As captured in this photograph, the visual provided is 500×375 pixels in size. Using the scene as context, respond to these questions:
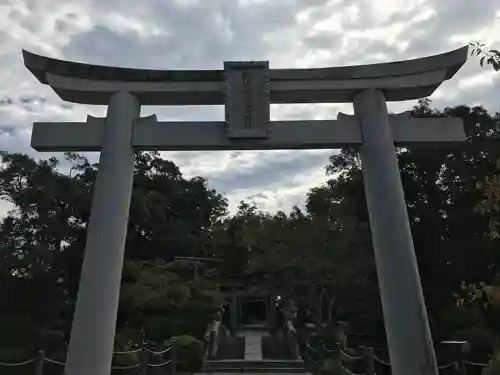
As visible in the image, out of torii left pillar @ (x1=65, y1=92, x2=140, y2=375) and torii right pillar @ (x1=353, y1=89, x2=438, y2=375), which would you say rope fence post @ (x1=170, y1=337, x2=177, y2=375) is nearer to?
torii left pillar @ (x1=65, y1=92, x2=140, y2=375)

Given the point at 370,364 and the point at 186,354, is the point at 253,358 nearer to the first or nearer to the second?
the point at 186,354

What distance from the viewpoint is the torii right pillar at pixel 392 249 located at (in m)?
5.52

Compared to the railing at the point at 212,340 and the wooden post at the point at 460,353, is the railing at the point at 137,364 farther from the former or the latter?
the wooden post at the point at 460,353

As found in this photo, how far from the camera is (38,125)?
6.30 metres

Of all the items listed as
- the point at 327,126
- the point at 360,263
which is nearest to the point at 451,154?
the point at 360,263

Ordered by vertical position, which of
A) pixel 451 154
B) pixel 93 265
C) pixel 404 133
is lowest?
pixel 93 265

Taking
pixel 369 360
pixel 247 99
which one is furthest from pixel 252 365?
pixel 247 99

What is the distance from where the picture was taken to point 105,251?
5723mm

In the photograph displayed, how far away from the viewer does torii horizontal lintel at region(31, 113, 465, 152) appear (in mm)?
6246

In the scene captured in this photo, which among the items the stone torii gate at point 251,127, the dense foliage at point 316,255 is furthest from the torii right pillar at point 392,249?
the dense foliage at point 316,255

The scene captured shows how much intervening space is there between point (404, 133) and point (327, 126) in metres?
1.03

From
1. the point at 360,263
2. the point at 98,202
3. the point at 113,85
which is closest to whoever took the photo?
the point at 98,202

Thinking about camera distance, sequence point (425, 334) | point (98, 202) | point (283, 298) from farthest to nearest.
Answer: point (283, 298), point (98, 202), point (425, 334)

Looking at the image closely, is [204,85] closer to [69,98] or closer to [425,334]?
[69,98]
